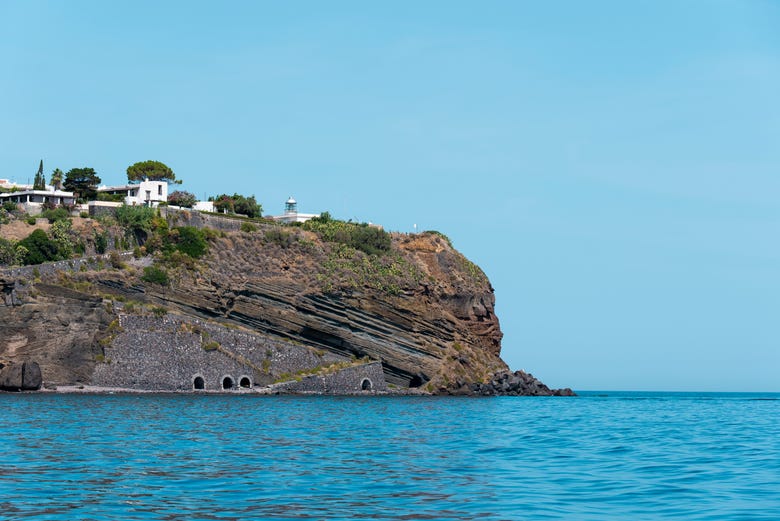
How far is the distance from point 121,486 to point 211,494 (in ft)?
7.52

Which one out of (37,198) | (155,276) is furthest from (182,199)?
(155,276)

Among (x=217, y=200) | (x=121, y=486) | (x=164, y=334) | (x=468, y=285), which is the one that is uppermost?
(x=217, y=200)

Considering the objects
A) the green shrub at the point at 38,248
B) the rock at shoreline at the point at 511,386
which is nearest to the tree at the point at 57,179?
Answer: the green shrub at the point at 38,248

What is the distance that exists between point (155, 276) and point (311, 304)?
13943 millimetres

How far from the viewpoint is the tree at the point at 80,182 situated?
346 ft

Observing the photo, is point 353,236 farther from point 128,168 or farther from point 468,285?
point 128,168

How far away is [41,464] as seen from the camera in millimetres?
23891

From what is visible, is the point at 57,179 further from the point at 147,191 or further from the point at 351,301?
the point at 351,301

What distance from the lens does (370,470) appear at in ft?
81.0

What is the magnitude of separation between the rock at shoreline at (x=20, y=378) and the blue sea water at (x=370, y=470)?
2503 centimetres

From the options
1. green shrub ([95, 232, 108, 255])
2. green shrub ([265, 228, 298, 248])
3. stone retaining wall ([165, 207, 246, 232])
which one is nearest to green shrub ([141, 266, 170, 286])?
green shrub ([95, 232, 108, 255])

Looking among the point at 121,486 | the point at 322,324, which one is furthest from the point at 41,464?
the point at 322,324

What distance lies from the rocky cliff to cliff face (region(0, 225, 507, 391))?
0.10 metres

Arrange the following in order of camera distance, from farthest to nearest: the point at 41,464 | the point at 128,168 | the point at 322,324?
the point at 128,168, the point at 322,324, the point at 41,464
